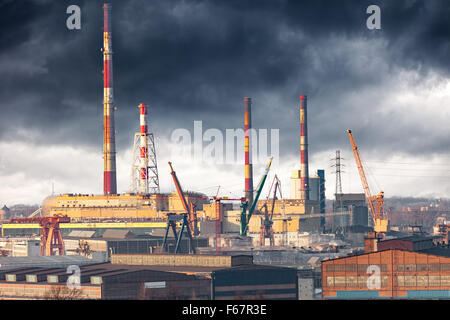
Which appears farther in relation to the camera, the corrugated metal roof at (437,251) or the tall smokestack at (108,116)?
the tall smokestack at (108,116)

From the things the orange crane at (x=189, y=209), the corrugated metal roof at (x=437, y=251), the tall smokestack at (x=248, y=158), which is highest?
the tall smokestack at (x=248, y=158)

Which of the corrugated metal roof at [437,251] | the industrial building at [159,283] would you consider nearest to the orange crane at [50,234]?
the industrial building at [159,283]

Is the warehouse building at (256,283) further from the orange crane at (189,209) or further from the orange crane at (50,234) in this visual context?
the orange crane at (189,209)

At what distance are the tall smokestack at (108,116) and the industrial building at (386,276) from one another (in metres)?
96.0

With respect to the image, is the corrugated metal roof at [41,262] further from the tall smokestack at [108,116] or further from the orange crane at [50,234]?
the tall smokestack at [108,116]

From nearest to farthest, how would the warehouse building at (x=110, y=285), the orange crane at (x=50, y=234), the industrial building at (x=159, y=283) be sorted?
the warehouse building at (x=110, y=285) → the industrial building at (x=159, y=283) → the orange crane at (x=50, y=234)

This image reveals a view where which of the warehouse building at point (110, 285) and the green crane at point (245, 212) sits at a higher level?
the green crane at point (245, 212)

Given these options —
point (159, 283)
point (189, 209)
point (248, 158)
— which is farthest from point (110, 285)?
point (248, 158)

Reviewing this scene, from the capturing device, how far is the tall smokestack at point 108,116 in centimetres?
17525

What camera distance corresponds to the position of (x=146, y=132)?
181 metres

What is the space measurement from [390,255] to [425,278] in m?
4.43

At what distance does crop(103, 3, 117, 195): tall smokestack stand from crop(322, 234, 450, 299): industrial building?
95997mm

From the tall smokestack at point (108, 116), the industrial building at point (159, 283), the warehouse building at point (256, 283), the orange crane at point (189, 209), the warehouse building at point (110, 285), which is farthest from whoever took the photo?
the orange crane at point (189, 209)
